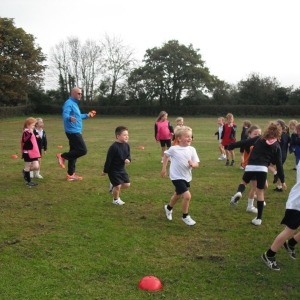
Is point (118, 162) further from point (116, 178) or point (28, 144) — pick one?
point (28, 144)

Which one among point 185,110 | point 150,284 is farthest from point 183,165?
point 185,110

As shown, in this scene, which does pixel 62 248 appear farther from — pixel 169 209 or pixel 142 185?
pixel 142 185

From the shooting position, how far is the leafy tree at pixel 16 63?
157ft

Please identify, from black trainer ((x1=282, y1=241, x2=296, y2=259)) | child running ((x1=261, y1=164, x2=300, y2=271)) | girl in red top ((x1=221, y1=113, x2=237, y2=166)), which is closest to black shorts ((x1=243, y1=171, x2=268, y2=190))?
black trainer ((x1=282, y1=241, x2=296, y2=259))

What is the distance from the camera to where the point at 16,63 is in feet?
161

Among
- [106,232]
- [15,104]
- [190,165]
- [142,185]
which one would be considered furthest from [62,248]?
[15,104]

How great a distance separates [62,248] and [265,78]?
62894mm

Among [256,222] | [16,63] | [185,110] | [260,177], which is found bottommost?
[256,222]

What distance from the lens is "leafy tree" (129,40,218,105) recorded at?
61.4m

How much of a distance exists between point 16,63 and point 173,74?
25286mm

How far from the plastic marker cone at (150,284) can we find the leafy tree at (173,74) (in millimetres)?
57833

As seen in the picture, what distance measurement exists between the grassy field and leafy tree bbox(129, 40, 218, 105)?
53289 mm

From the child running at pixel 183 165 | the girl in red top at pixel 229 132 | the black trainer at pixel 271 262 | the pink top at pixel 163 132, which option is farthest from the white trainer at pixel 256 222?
the pink top at pixel 163 132

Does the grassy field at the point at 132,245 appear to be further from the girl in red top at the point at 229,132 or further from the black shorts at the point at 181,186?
the girl in red top at the point at 229,132
